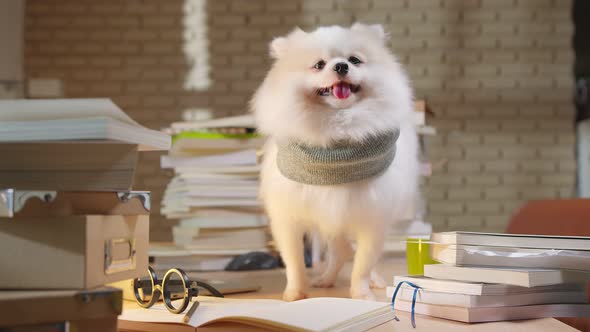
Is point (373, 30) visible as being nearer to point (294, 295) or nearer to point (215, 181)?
point (294, 295)

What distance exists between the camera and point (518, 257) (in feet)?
3.34

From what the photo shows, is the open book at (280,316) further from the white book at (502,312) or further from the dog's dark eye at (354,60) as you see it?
the dog's dark eye at (354,60)

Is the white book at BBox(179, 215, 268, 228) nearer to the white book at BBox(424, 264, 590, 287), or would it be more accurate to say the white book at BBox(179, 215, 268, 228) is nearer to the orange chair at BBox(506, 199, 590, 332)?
the orange chair at BBox(506, 199, 590, 332)

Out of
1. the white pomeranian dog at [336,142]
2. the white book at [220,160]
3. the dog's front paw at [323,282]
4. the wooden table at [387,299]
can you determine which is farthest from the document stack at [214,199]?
the white pomeranian dog at [336,142]

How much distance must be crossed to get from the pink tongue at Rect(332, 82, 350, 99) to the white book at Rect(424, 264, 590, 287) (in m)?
0.45

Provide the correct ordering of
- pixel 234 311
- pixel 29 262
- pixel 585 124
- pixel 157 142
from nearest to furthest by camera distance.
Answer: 1. pixel 29 262
2. pixel 157 142
3. pixel 234 311
4. pixel 585 124

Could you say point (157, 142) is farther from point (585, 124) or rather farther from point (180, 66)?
point (585, 124)

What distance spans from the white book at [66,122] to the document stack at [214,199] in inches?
49.0

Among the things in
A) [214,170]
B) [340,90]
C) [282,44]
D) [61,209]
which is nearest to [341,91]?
[340,90]

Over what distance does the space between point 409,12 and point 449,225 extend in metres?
1.24

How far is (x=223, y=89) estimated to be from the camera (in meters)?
3.35

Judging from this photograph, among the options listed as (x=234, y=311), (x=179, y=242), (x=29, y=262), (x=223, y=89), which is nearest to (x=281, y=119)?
(x=234, y=311)

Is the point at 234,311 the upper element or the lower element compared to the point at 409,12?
lower

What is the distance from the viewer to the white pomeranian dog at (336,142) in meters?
1.29
